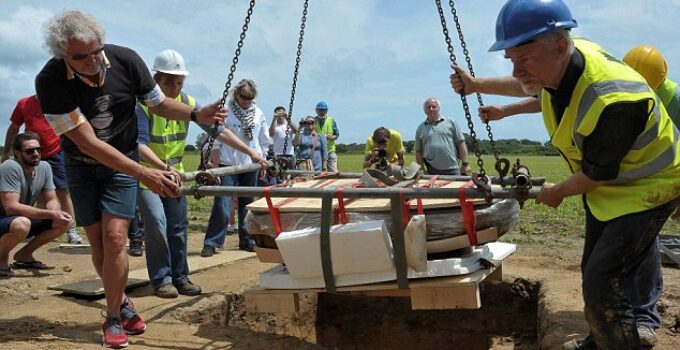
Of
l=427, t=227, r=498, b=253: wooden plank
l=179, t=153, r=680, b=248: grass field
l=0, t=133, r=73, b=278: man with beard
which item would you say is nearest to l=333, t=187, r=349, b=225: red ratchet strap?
l=427, t=227, r=498, b=253: wooden plank

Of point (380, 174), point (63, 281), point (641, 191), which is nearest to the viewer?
point (641, 191)

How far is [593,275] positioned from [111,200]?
3027mm

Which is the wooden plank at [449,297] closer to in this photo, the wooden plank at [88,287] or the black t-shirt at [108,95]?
the black t-shirt at [108,95]

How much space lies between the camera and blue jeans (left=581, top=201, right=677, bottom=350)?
3176mm

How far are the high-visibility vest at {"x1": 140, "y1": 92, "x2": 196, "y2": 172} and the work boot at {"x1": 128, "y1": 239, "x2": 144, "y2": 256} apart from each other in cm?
175

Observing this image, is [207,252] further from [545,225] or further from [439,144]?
[545,225]

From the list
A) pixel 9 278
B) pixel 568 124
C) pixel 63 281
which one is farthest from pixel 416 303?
pixel 9 278

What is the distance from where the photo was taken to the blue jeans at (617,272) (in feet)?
10.4

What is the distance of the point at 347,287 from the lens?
3803 millimetres

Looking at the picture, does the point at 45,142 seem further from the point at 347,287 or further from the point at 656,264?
the point at 656,264

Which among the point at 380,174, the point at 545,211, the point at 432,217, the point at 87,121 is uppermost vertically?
the point at 87,121

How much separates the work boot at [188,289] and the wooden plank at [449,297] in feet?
8.02

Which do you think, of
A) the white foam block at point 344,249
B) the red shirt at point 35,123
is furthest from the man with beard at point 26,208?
the white foam block at point 344,249

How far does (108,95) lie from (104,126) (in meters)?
0.21
